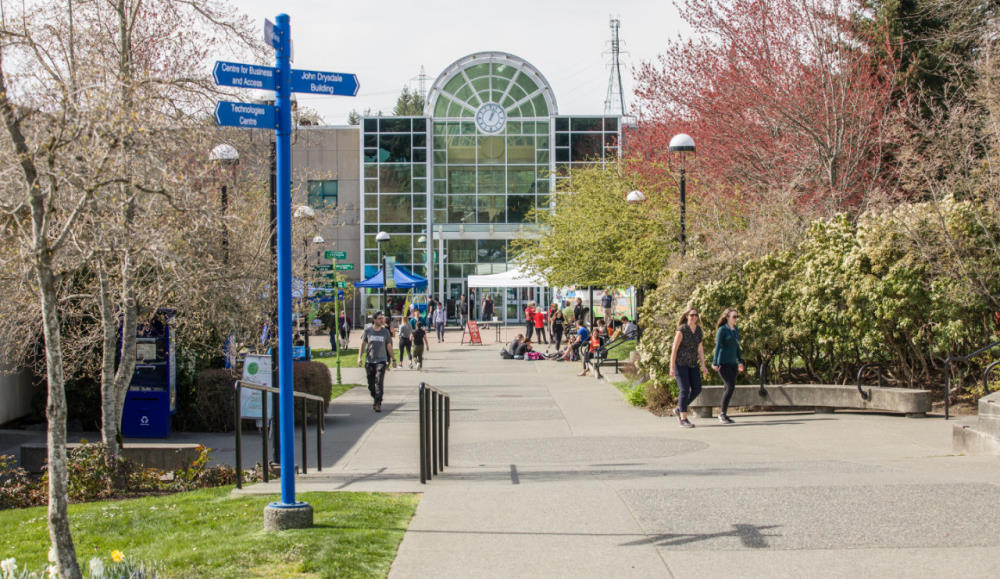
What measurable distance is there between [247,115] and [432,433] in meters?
4.05

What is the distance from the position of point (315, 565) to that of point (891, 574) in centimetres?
333

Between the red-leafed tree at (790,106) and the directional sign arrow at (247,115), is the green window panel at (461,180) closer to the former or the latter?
the red-leafed tree at (790,106)

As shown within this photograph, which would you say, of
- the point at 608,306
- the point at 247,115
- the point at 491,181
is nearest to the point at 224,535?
the point at 247,115

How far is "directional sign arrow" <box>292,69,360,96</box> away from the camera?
7199 millimetres

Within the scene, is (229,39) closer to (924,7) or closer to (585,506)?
(585,506)

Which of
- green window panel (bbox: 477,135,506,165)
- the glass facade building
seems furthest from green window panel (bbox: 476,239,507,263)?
green window panel (bbox: 477,135,506,165)

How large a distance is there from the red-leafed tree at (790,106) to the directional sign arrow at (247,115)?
49.3 feet

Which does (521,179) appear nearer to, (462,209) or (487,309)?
(462,209)

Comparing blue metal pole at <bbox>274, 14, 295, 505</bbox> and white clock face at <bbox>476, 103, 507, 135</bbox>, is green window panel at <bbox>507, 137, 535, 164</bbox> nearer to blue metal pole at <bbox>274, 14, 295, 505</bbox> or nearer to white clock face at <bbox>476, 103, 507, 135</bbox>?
white clock face at <bbox>476, 103, 507, 135</bbox>

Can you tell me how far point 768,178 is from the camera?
23.9 meters

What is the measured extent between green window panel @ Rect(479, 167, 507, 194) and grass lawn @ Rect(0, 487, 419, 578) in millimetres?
48870

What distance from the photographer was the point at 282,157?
6.91 metres

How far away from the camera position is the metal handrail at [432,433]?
921cm

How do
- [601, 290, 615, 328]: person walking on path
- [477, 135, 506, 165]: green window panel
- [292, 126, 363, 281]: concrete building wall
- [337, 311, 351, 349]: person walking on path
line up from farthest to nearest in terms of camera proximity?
1. [292, 126, 363, 281]: concrete building wall
2. [477, 135, 506, 165]: green window panel
3. [337, 311, 351, 349]: person walking on path
4. [601, 290, 615, 328]: person walking on path
